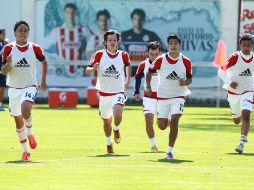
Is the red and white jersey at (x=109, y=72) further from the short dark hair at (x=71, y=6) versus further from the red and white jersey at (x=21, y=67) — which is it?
the short dark hair at (x=71, y=6)

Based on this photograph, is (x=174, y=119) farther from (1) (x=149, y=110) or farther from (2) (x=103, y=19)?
(2) (x=103, y=19)

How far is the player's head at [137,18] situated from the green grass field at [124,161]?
15867mm

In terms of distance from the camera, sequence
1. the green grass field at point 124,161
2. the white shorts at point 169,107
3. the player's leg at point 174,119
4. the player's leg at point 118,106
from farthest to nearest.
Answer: the player's leg at point 118,106, the white shorts at point 169,107, the player's leg at point 174,119, the green grass field at point 124,161

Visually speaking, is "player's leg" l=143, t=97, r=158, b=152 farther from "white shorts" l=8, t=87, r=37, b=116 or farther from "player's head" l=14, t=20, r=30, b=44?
"player's head" l=14, t=20, r=30, b=44

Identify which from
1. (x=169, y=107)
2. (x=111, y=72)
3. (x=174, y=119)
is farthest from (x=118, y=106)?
(x=174, y=119)

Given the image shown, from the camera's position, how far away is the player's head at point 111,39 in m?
20.4

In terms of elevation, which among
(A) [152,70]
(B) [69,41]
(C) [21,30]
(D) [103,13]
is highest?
Result: (D) [103,13]

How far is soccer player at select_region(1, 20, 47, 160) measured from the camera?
18.8 meters

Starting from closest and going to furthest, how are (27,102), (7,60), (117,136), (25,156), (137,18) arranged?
(25,156) → (27,102) → (7,60) → (117,136) → (137,18)

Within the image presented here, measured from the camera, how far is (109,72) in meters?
20.7

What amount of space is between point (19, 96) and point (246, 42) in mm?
4669

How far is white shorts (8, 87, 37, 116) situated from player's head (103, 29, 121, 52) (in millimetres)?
2161

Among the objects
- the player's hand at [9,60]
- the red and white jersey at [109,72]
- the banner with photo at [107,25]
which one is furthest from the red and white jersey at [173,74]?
the banner with photo at [107,25]

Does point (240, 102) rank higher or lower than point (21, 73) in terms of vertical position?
lower
